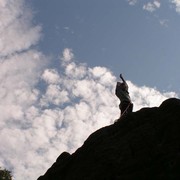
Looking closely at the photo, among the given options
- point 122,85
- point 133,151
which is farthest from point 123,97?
point 133,151

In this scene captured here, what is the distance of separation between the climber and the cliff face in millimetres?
4082

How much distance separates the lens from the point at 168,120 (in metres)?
13.5

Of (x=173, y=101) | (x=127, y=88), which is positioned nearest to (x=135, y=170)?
(x=173, y=101)

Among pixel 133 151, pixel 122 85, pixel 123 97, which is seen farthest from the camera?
pixel 122 85

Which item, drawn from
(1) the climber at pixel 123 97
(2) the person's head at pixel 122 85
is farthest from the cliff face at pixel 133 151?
(2) the person's head at pixel 122 85

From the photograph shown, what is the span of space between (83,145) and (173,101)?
444cm

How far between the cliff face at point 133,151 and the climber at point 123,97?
4.08 meters

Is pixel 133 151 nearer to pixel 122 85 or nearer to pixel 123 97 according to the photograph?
pixel 123 97

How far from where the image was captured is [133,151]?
43.7 ft

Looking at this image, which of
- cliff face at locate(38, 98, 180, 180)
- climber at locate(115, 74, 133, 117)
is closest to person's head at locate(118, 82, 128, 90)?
climber at locate(115, 74, 133, 117)

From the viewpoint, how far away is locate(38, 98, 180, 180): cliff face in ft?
40.3

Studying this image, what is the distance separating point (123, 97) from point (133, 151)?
22.6 feet

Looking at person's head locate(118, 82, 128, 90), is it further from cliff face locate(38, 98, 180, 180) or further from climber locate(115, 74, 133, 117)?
cliff face locate(38, 98, 180, 180)

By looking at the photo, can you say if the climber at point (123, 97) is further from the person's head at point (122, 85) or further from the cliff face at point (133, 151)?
the cliff face at point (133, 151)
